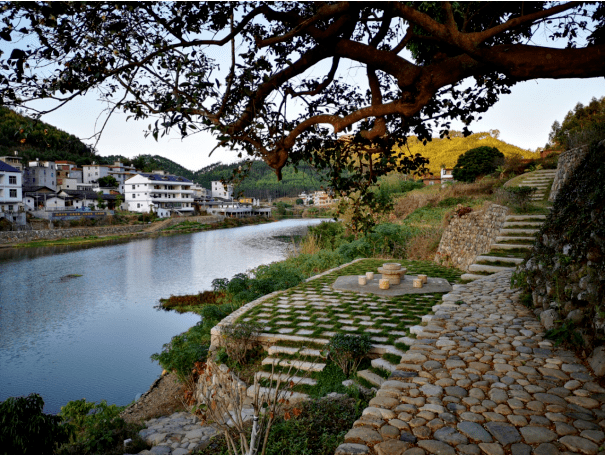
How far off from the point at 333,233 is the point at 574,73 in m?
15.1

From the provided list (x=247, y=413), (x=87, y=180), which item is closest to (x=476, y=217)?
(x=247, y=413)

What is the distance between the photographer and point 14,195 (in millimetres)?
34031

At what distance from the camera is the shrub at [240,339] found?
4.82 meters

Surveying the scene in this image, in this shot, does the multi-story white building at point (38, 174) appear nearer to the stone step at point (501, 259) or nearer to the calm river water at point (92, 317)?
the calm river water at point (92, 317)

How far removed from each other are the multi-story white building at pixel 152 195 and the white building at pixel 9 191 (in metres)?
14.6

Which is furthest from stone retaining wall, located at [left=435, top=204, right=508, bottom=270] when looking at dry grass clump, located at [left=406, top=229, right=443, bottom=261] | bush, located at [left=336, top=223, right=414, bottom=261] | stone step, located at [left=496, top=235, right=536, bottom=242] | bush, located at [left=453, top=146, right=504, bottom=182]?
bush, located at [left=453, top=146, right=504, bottom=182]

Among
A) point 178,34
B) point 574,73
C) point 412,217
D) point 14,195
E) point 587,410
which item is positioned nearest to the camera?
point 587,410

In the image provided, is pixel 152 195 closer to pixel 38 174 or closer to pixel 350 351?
pixel 38 174

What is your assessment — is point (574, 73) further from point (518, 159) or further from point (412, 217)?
point (518, 159)

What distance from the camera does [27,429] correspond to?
3098 millimetres

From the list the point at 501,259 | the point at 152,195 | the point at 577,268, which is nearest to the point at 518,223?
the point at 501,259

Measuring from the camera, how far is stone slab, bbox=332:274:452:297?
6.75m

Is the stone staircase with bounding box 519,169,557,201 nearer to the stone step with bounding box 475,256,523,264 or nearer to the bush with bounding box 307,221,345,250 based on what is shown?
the stone step with bounding box 475,256,523,264

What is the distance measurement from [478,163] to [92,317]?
21767 mm
